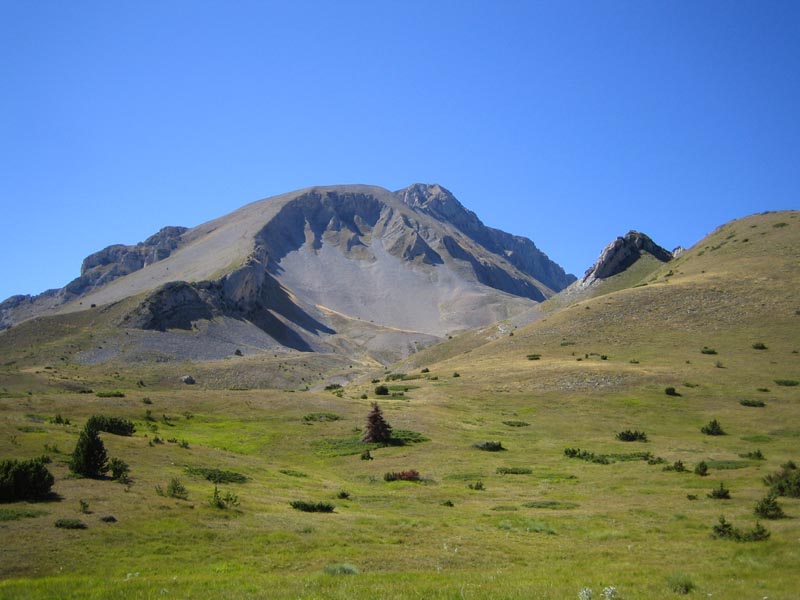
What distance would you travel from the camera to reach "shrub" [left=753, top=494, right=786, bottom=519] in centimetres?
2016

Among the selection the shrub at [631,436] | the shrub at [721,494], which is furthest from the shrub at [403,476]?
the shrub at [631,436]

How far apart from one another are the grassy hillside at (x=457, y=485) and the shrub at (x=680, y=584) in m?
0.08

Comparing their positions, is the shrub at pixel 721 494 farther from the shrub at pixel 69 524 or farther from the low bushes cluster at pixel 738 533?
the shrub at pixel 69 524

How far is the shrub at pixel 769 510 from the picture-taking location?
2016 centimetres

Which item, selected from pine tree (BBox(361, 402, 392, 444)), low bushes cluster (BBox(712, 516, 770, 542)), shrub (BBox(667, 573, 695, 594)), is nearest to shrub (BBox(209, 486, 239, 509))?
shrub (BBox(667, 573, 695, 594))

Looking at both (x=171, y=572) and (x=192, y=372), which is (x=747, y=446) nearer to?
(x=171, y=572)

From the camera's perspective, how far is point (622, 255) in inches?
5369

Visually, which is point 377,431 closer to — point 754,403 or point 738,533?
point 738,533

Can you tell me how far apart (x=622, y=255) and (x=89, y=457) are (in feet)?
429

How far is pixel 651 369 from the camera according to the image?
208 feet

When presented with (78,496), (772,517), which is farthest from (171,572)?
(772,517)

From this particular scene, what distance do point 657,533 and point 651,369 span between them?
47292mm

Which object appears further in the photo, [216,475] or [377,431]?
[377,431]

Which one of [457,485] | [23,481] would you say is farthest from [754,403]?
[23,481]
